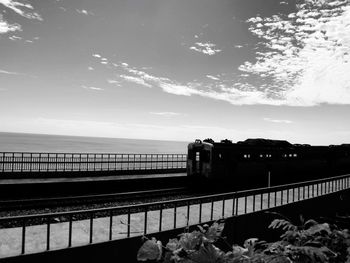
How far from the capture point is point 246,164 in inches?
731

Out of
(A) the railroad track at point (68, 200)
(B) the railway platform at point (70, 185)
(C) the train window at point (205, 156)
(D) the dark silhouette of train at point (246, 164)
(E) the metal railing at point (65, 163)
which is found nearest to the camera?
(A) the railroad track at point (68, 200)

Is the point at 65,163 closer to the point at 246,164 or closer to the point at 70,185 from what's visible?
the point at 70,185

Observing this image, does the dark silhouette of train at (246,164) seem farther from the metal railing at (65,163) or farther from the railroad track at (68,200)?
the railroad track at (68,200)

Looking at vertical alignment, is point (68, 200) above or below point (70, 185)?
below

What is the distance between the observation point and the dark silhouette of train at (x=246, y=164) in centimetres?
1791

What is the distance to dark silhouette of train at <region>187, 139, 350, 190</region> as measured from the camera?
17.9 meters

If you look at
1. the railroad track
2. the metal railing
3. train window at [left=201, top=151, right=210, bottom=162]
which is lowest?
the railroad track

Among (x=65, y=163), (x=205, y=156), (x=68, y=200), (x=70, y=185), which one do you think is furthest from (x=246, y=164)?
(x=65, y=163)

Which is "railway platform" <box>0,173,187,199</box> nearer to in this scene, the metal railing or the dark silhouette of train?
the metal railing

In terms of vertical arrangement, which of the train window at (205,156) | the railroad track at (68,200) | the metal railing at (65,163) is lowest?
the railroad track at (68,200)

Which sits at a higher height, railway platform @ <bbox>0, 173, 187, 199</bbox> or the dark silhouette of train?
the dark silhouette of train

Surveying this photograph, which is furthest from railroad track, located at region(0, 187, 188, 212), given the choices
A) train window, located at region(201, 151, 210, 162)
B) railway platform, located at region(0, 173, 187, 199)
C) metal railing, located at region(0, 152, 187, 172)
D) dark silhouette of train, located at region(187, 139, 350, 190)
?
metal railing, located at region(0, 152, 187, 172)

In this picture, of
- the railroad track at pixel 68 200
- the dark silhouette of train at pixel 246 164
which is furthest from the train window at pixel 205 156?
the railroad track at pixel 68 200

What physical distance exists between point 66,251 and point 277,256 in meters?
5.41
